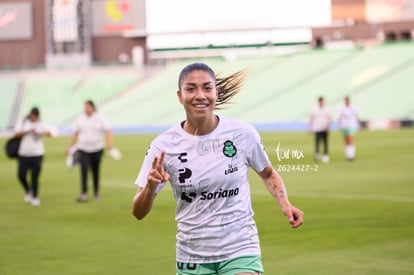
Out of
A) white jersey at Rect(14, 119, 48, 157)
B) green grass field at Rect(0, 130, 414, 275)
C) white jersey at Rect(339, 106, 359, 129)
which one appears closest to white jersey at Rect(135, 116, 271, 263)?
green grass field at Rect(0, 130, 414, 275)

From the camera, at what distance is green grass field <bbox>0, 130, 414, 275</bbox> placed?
40.6ft

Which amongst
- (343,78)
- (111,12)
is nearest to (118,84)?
(111,12)

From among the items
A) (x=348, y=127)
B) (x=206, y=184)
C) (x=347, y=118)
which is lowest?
(x=348, y=127)

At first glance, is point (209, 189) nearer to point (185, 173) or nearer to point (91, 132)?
point (185, 173)

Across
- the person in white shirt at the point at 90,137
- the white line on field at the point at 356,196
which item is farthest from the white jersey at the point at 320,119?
the person in white shirt at the point at 90,137

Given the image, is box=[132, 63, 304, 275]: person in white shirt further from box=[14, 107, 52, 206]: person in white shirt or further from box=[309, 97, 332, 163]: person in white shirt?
box=[309, 97, 332, 163]: person in white shirt

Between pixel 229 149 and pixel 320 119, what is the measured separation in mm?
26022

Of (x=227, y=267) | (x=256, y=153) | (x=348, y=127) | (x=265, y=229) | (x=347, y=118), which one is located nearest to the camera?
(x=227, y=267)

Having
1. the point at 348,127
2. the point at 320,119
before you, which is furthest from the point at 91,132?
the point at 348,127

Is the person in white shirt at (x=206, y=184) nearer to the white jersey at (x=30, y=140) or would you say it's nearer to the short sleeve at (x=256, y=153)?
the short sleeve at (x=256, y=153)

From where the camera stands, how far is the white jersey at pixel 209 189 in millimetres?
6672

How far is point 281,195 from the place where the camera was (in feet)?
22.8

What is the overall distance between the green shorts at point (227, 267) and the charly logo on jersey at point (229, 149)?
0.70 metres

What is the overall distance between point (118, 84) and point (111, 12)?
28.2 ft
